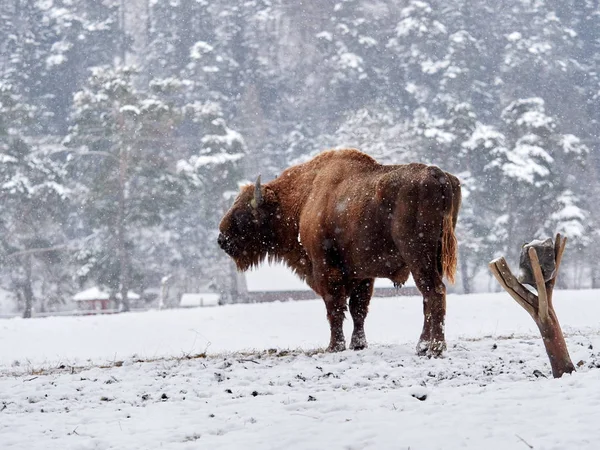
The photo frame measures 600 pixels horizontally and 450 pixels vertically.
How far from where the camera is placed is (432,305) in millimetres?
7805

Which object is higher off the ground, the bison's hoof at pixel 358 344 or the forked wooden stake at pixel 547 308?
the forked wooden stake at pixel 547 308

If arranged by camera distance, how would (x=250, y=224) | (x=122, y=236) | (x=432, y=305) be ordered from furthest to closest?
(x=122, y=236) → (x=250, y=224) → (x=432, y=305)

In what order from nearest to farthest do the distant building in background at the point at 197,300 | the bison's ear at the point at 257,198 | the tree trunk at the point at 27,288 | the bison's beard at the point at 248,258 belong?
1. the bison's ear at the point at 257,198
2. the bison's beard at the point at 248,258
3. the tree trunk at the point at 27,288
4. the distant building in background at the point at 197,300

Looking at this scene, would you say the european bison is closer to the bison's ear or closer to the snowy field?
the bison's ear

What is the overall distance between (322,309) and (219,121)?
97.1ft

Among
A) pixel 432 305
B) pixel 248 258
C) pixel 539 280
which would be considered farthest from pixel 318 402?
pixel 248 258

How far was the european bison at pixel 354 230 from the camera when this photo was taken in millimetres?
7832

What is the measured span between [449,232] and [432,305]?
30.8 inches

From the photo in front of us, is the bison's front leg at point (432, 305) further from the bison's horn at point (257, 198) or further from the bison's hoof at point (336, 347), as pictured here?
the bison's horn at point (257, 198)

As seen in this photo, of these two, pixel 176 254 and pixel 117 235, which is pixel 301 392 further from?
pixel 176 254

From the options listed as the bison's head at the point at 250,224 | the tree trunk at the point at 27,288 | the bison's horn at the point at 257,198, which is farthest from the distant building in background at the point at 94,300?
the bison's horn at the point at 257,198

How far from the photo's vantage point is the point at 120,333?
1611cm

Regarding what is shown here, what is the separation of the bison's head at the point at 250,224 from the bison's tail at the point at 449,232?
2.89 m

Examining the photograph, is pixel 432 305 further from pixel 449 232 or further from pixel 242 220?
pixel 242 220
